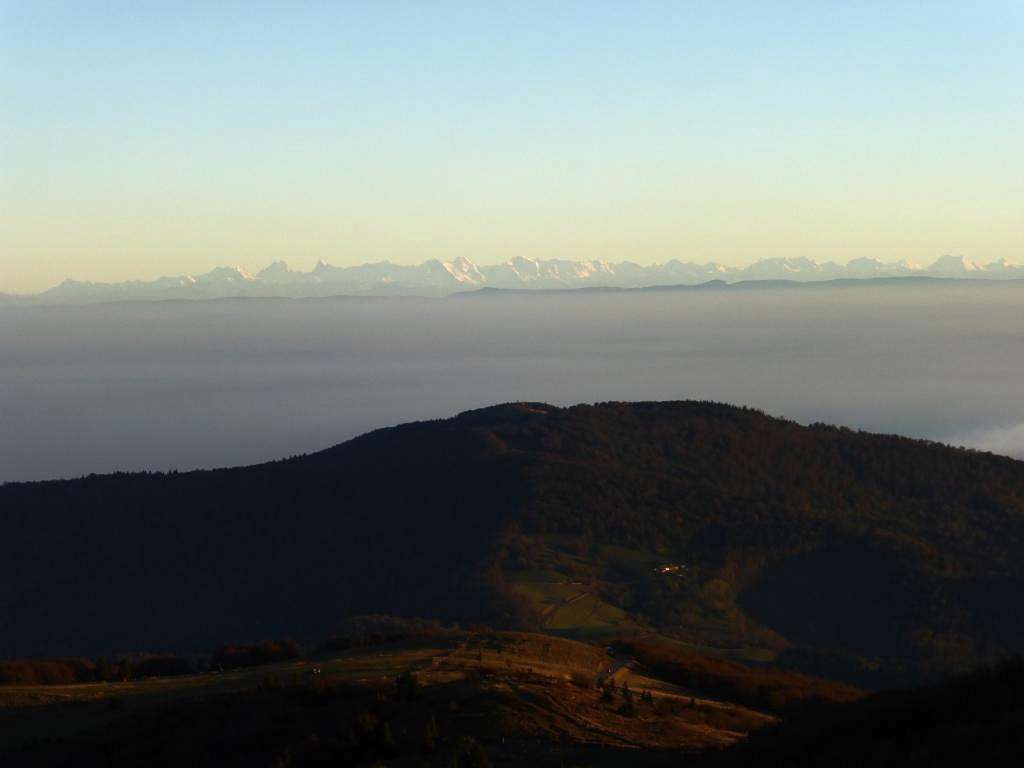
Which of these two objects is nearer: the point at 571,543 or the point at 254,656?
the point at 254,656

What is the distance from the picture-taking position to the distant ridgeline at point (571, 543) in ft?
179

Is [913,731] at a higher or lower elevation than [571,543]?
higher

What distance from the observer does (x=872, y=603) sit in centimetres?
5625

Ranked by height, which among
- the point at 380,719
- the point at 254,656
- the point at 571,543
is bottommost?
the point at 571,543

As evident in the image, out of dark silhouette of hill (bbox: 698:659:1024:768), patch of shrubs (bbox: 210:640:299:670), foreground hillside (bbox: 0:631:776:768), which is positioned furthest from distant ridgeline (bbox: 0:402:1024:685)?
dark silhouette of hill (bbox: 698:659:1024:768)

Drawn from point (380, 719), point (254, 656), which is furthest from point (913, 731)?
point (254, 656)

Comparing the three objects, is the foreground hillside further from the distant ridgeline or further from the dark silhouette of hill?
the distant ridgeline

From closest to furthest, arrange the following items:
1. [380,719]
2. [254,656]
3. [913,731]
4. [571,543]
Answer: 1. [913,731]
2. [380,719]
3. [254,656]
4. [571,543]

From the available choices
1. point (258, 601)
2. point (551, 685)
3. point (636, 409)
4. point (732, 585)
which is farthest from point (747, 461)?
point (551, 685)

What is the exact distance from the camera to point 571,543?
211 feet

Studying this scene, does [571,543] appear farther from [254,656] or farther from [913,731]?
[913,731]

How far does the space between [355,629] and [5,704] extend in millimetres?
26534

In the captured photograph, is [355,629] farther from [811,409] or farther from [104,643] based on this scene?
[811,409]

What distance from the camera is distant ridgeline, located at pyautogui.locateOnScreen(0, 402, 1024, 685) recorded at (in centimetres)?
5469
